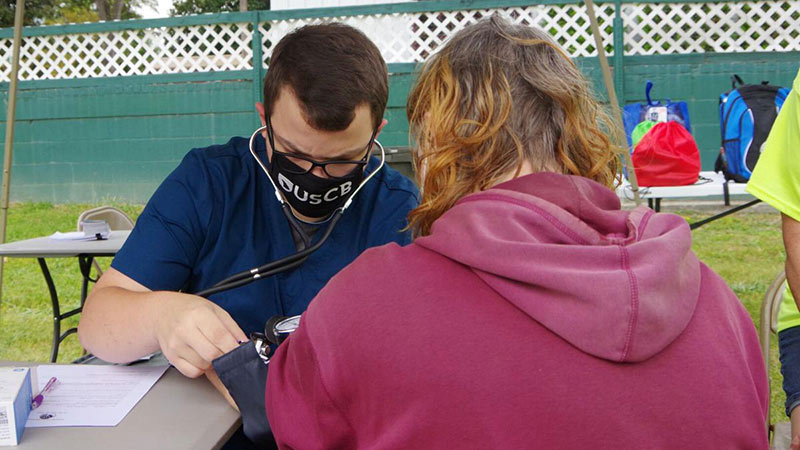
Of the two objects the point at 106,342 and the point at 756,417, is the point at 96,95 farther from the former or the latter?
the point at 756,417

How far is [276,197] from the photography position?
1703 mm

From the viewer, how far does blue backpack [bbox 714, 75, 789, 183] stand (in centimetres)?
383

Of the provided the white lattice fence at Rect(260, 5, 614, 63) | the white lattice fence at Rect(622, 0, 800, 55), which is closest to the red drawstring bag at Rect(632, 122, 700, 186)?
the white lattice fence at Rect(260, 5, 614, 63)

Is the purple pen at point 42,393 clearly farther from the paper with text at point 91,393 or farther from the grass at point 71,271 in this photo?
the grass at point 71,271

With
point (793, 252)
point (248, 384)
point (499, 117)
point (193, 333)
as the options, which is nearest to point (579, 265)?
point (499, 117)

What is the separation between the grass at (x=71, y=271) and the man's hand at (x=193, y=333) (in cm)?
273

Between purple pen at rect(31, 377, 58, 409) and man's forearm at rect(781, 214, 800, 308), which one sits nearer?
purple pen at rect(31, 377, 58, 409)

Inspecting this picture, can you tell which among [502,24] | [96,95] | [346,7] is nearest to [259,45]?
[346,7]

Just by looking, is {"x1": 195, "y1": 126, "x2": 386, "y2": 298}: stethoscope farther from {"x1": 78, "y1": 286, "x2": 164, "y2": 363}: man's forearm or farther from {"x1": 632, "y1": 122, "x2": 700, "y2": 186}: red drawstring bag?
{"x1": 632, "y1": 122, "x2": 700, "y2": 186}: red drawstring bag

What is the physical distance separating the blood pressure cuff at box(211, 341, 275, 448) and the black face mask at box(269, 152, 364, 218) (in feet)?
1.68

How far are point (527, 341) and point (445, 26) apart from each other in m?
6.71

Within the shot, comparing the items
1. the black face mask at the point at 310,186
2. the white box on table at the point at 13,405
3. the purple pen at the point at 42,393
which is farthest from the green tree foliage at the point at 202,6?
the white box on table at the point at 13,405

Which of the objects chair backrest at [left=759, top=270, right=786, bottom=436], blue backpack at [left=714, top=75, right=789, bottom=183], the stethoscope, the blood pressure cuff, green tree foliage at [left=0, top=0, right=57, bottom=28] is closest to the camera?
the blood pressure cuff

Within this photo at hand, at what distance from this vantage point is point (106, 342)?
1.40 meters
